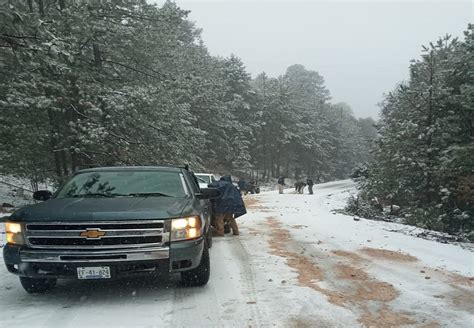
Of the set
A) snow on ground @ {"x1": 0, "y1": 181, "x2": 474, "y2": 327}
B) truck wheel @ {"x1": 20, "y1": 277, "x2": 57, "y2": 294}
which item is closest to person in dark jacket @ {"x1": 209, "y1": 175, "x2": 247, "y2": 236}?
snow on ground @ {"x1": 0, "y1": 181, "x2": 474, "y2": 327}

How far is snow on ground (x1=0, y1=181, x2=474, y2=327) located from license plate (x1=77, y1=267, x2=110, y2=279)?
15.0 inches

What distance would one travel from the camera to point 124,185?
6.48m

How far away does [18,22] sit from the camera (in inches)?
291

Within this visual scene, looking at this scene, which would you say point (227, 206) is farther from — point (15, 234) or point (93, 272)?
point (15, 234)

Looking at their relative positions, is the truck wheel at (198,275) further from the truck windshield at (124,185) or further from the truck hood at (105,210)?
the truck windshield at (124,185)

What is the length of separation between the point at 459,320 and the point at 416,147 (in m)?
16.8

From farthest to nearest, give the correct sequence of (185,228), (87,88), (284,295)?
1. (87,88)
2. (284,295)
3. (185,228)

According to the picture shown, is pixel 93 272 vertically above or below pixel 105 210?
below

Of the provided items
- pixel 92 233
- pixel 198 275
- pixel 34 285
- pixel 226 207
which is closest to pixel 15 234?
pixel 34 285

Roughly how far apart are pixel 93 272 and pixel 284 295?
2402 mm

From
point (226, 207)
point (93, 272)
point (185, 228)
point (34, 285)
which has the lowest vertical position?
point (34, 285)

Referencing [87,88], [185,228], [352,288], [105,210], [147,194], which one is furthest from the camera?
[87,88]

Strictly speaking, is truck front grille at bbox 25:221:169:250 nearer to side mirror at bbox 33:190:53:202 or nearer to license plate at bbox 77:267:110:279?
license plate at bbox 77:267:110:279

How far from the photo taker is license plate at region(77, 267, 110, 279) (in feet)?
16.5
